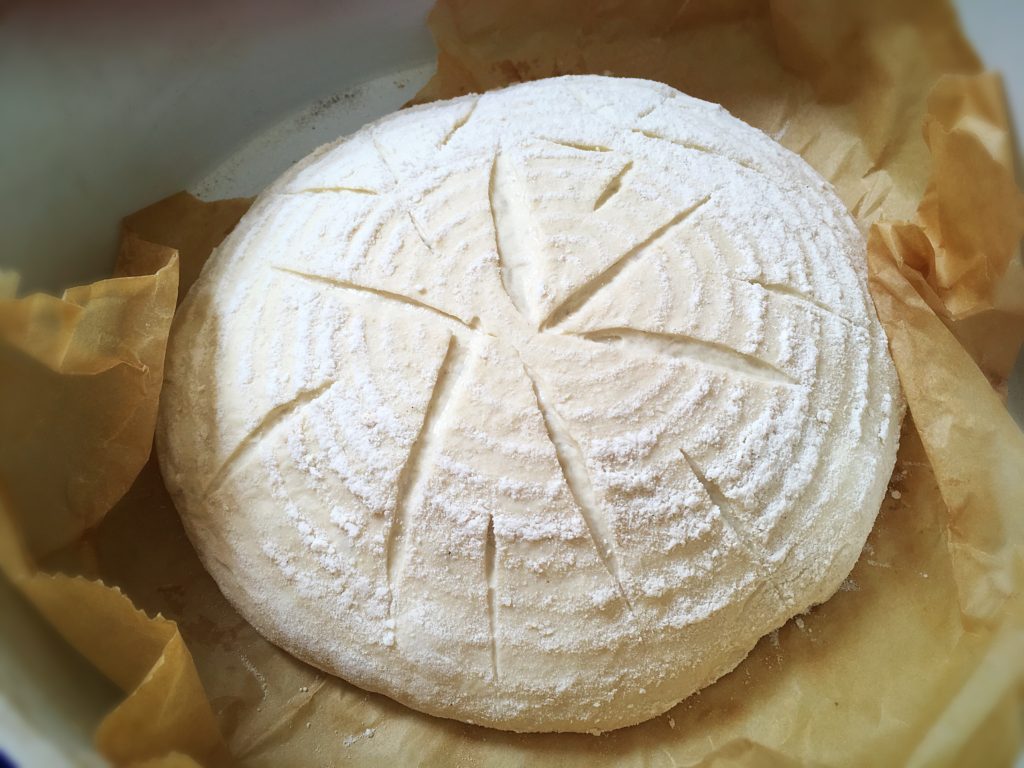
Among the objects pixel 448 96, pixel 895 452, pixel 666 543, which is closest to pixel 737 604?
pixel 666 543

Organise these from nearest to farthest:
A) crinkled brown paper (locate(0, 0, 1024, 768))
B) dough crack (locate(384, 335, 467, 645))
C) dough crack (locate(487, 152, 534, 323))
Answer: crinkled brown paper (locate(0, 0, 1024, 768)) < dough crack (locate(384, 335, 467, 645)) < dough crack (locate(487, 152, 534, 323))

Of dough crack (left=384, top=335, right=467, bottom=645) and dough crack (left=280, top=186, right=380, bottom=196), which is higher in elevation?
dough crack (left=280, top=186, right=380, bottom=196)

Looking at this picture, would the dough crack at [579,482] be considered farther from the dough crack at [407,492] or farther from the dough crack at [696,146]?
the dough crack at [696,146]

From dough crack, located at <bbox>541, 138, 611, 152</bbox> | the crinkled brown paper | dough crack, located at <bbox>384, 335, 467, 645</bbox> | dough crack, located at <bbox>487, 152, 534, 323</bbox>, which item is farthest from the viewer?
dough crack, located at <bbox>541, 138, 611, 152</bbox>

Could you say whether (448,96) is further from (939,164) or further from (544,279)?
(939,164)

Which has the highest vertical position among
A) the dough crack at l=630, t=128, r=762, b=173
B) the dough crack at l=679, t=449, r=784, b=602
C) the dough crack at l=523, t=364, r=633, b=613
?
the dough crack at l=630, t=128, r=762, b=173

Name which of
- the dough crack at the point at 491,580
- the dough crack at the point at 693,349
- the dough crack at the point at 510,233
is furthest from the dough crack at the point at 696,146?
the dough crack at the point at 491,580

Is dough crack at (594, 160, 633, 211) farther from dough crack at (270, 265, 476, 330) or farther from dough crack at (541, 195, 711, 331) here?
dough crack at (270, 265, 476, 330)

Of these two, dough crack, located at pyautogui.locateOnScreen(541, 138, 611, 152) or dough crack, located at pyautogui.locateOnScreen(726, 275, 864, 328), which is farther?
dough crack, located at pyautogui.locateOnScreen(541, 138, 611, 152)

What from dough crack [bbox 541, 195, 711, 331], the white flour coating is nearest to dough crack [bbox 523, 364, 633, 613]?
the white flour coating

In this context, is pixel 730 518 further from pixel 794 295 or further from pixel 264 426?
pixel 264 426
